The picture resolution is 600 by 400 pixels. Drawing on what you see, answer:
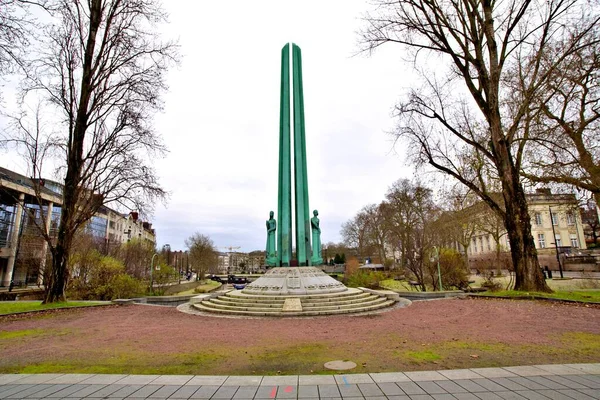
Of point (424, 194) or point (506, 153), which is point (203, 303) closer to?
point (506, 153)

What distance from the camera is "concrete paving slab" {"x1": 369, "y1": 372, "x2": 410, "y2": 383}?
14.9ft

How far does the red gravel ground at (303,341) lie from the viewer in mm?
5637

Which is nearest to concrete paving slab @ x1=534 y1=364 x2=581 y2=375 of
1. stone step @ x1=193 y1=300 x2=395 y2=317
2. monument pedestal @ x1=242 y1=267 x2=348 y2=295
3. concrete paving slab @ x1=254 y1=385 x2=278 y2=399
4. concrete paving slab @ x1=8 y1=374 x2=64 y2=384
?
concrete paving slab @ x1=254 y1=385 x2=278 y2=399

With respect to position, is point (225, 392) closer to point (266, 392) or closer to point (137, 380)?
point (266, 392)

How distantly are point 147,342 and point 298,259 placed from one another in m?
12.3

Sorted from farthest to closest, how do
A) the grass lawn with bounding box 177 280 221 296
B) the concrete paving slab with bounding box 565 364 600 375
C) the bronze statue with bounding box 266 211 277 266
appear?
the grass lawn with bounding box 177 280 221 296 → the bronze statue with bounding box 266 211 277 266 → the concrete paving slab with bounding box 565 364 600 375

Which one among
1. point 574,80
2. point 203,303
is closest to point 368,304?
point 203,303

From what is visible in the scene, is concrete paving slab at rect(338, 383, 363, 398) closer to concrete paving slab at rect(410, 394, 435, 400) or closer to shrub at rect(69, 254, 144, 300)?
concrete paving slab at rect(410, 394, 435, 400)

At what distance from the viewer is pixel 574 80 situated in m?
13.4

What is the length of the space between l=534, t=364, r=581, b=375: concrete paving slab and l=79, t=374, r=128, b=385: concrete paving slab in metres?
6.57

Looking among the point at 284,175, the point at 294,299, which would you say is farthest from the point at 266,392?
the point at 284,175

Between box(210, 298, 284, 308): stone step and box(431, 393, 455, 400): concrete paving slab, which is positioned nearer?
box(431, 393, 455, 400): concrete paving slab

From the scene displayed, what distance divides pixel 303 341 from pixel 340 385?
11.2 feet

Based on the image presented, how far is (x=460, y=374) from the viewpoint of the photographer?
471 cm
